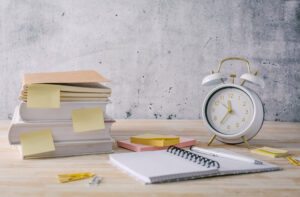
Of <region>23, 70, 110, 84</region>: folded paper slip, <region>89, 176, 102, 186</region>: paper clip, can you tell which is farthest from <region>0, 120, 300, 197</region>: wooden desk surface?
<region>23, 70, 110, 84</region>: folded paper slip

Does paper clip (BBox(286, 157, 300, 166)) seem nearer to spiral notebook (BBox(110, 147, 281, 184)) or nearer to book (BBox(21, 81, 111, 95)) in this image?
spiral notebook (BBox(110, 147, 281, 184))

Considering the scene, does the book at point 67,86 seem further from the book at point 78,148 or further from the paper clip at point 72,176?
the paper clip at point 72,176

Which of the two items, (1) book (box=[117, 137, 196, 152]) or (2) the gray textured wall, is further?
(2) the gray textured wall

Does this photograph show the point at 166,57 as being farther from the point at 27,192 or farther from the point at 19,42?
the point at 27,192

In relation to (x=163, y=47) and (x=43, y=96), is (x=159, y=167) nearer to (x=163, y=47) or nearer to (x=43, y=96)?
(x=43, y=96)

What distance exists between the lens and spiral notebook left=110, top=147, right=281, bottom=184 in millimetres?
735

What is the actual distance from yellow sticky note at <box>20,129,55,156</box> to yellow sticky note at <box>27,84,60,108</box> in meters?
0.08

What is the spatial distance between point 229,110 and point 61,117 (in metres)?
0.63

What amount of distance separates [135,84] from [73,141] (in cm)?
126

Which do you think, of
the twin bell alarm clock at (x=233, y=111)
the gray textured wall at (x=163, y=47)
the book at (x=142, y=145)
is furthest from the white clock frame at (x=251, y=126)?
the gray textured wall at (x=163, y=47)

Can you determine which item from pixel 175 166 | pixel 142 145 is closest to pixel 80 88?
pixel 142 145

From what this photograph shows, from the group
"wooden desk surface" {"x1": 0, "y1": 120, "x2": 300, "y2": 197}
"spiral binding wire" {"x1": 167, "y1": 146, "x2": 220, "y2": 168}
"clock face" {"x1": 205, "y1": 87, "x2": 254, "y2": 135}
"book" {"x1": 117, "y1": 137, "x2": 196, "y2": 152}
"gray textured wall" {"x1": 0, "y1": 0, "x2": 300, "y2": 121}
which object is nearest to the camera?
"wooden desk surface" {"x1": 0, "y1": 120, "x2": 300, "y2": 197}

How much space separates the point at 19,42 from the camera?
2.16 m

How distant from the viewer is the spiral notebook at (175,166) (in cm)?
73
